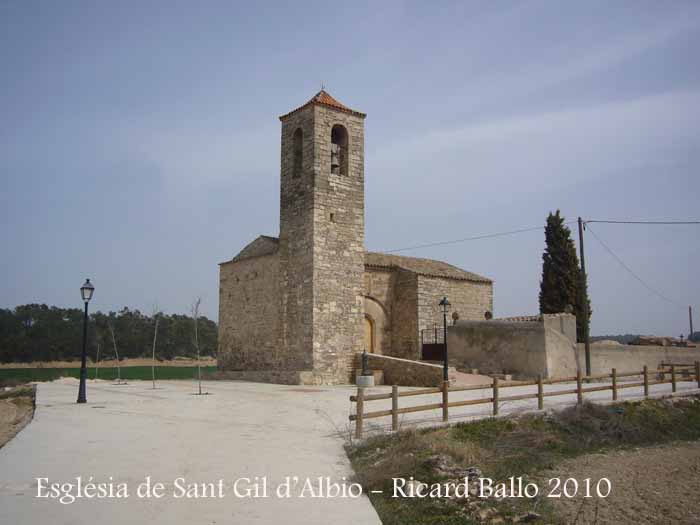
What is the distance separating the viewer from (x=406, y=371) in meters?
20.9

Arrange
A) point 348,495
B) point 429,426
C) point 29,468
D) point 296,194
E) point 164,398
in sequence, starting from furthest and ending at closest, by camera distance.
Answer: point 296,194 < point 164,398 < point 429,426 < point 29,468 < point 348,495

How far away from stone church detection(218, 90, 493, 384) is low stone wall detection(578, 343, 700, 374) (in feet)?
23.0

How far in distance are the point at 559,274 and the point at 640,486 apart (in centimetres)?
2303

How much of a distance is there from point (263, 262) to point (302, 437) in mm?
16968

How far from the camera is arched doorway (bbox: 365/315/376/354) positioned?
27.2 meters

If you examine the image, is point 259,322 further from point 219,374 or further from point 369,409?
point 369,409

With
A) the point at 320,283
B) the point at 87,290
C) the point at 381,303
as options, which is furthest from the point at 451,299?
the point at 87,290

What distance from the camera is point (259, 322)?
2645 cm

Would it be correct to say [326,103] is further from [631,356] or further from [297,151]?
[631,356]

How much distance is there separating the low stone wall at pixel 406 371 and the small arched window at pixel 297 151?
8761mm

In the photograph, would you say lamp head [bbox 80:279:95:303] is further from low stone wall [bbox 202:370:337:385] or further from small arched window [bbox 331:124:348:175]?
small arched window [bbox 331:124:348:175]

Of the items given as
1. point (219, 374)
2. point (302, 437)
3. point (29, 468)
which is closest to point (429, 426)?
point (302, 437)

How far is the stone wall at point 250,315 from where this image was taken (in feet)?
83.7

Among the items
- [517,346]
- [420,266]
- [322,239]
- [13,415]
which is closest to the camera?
[13,415]
